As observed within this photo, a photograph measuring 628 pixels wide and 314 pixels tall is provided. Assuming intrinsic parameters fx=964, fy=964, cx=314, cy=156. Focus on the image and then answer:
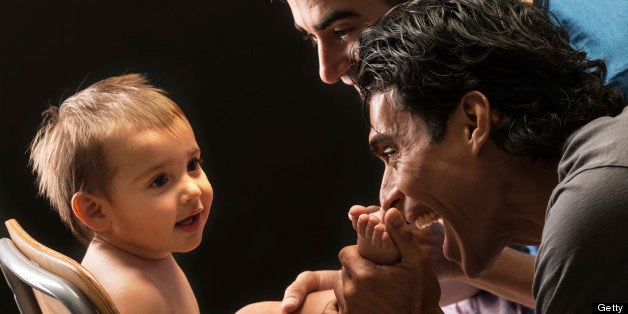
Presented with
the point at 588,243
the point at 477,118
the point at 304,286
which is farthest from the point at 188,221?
the point at 588,243

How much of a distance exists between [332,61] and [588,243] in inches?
33.9

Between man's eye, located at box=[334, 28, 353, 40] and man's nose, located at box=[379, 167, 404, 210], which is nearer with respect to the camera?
man's nose, located at box=[379, 167, 404, 210]

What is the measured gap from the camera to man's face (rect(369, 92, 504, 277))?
1347 millimetres

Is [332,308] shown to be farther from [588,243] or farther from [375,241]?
[588,243]

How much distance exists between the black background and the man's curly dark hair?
1.04 meters

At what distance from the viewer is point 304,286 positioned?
5.45 ft

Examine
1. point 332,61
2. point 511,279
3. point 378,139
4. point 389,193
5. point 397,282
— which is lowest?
point 511,279

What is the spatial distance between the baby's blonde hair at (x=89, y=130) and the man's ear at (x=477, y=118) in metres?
0.56

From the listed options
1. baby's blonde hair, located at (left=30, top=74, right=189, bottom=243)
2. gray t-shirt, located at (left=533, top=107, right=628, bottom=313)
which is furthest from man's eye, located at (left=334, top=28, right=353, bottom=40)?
gray t-shirt, located at (left=533, top=107, right=628, bottom=313)

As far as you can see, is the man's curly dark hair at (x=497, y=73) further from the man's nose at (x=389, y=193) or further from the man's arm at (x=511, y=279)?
the man's arm at (x=511, y=279)

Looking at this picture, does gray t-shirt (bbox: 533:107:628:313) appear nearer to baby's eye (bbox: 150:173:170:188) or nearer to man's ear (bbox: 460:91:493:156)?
man's ear (bbox: 460:91:493:156)

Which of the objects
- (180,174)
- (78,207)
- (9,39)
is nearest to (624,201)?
(180,174)

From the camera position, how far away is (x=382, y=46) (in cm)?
141

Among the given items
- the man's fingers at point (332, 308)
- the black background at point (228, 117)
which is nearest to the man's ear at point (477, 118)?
the man's fingers at point (332, 308)
